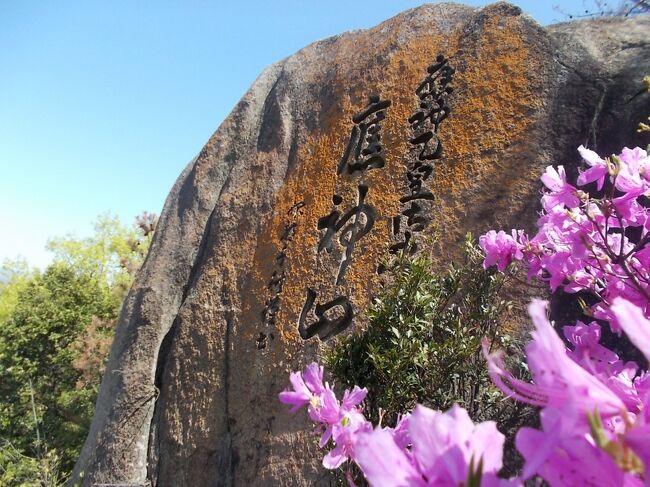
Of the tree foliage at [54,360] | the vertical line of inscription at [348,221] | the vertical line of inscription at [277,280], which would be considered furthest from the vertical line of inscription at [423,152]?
the tree foliage at [54,360]

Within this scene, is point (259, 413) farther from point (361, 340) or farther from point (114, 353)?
point (114, 353)

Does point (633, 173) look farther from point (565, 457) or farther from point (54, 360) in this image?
point (54, 360)

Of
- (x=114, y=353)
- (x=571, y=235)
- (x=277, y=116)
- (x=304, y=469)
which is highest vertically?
(x=277, y=116)

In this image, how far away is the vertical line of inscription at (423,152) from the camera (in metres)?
3.35

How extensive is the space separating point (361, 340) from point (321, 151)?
225cm

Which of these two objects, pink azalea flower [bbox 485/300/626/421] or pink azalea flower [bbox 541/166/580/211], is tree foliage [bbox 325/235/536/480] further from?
pink azalea flower [bbox 485/300/626/421]

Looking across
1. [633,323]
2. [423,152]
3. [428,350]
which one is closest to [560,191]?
[428,350]

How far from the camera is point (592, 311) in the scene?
1.43 m

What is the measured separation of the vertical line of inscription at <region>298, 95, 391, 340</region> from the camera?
134 inches

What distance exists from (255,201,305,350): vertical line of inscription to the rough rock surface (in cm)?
1

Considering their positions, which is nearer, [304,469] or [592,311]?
[592,311]

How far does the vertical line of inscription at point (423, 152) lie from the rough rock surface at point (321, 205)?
0.05ft

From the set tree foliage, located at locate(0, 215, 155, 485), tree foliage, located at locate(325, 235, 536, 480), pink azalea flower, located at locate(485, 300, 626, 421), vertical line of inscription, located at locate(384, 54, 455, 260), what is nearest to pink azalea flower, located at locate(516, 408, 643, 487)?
pink azalea flower, located at locate(485, 300, 626, 421)

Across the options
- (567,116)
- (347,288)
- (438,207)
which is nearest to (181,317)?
(347,288)
